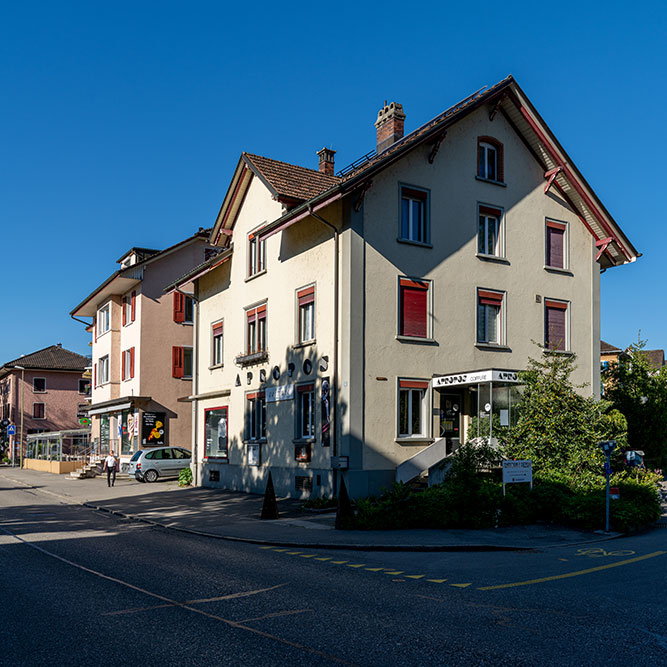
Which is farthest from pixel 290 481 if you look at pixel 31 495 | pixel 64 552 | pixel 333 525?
pixel 31 495

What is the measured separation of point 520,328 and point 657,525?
26.9 ft

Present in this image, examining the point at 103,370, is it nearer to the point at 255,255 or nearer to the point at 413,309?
the point at 255,255

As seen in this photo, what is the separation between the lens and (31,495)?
28.5 metres

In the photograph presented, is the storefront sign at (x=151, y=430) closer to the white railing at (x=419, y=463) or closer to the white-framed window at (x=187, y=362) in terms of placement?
the white-framed window at (x=187, y=362)

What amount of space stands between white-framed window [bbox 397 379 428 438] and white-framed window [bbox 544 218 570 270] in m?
6.92

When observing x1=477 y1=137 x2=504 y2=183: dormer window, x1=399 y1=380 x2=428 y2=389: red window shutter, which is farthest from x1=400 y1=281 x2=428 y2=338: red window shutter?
x1=477 y1=137 x2=504 y2=183: dormer window

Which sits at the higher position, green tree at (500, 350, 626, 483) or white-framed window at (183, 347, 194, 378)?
white-framed window at (183, 347, 194, 378)

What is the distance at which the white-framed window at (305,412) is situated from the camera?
2198 cm

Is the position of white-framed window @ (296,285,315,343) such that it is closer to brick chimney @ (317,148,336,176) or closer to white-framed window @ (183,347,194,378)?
brick chimney @ (317,148,336,176)

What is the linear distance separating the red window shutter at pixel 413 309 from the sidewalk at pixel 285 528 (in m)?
5.88

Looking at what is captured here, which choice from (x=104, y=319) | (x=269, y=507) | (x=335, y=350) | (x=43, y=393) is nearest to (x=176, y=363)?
(x=104, y=319)

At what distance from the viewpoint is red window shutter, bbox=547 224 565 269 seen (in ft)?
82.3

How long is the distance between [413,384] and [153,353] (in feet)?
67.5

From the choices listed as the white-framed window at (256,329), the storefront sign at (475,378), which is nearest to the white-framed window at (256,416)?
the white-framed window at (256,329)
